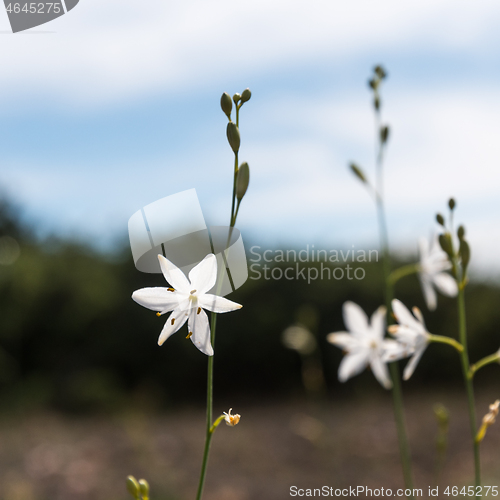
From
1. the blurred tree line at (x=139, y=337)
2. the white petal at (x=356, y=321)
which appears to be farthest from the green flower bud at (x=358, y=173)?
the blurred tree line at (x=139, y=337)

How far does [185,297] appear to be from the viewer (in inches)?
43.3

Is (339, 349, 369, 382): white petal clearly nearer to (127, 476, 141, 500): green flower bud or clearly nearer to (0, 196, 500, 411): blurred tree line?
(127, 476, 141, 500): green flower bud

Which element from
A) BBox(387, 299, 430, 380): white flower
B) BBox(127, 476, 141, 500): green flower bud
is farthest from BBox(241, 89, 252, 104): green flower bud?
BBox(127, 476, 141, 500): green flower bud

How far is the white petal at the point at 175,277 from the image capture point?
3.53 ft

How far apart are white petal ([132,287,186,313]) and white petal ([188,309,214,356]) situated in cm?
5

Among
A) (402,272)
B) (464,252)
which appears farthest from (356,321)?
(464,252)

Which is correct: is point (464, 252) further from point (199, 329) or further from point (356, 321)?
point (356, 321)

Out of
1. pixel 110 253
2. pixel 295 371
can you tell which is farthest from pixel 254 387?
pixel 110 253

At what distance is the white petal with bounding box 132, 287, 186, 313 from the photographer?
1.04 m

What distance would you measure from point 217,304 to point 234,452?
509 centimetres

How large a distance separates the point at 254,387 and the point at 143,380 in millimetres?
1725

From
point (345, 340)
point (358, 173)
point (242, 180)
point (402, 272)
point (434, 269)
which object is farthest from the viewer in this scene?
point (345, 340)

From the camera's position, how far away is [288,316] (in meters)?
7.63

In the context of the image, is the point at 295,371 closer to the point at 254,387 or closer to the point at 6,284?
the point at 254,387
